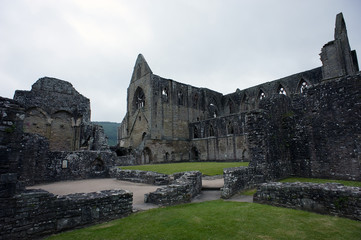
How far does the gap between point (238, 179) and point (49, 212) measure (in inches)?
275

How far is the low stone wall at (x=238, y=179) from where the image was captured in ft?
27.2

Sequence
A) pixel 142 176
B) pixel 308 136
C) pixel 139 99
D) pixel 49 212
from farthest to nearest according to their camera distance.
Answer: pixel 139 99, pixel 142 176, pixel 308 136, pixel 49 212

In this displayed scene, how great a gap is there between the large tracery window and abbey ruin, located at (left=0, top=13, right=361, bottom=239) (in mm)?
179

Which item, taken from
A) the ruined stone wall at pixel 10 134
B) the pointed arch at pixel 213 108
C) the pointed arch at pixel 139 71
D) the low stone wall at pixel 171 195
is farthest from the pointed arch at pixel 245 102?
the ruined stone wall at pixel 10 134

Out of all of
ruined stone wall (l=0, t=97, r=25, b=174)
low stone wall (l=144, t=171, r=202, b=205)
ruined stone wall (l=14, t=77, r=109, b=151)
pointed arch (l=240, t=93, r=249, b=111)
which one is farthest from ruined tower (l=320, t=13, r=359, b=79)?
ruined stone wall (l=14, t=77, r=109, b=151)

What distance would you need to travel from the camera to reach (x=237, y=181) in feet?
28.5

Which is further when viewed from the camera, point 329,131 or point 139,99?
point 139,99

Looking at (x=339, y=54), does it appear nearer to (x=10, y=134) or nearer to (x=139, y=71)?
(x=10, y=134)

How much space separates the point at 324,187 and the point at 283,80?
94.6 ft

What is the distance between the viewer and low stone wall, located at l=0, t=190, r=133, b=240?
446 cm

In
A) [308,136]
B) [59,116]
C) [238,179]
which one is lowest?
[238,179]

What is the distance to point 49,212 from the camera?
4.92m

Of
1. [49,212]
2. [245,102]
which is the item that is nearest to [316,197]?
[49,212]

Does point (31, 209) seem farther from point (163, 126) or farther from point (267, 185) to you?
point (163, 126)
